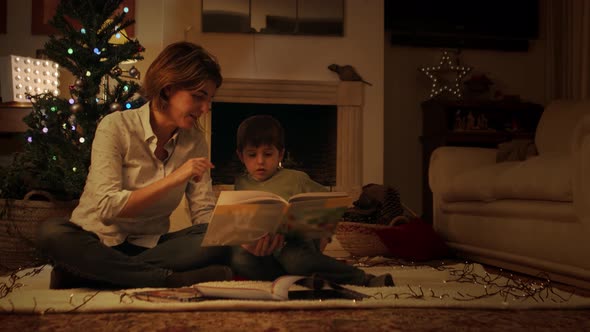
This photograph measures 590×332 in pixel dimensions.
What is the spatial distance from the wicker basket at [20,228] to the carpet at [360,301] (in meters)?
0.49

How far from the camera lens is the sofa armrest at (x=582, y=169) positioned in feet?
5.99

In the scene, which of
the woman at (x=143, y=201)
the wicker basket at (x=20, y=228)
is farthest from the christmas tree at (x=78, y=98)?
the woman at (x=143, y=201)

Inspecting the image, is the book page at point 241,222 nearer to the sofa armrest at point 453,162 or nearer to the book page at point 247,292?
the book page at point 247,292

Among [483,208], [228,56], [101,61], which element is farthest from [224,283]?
[228,56]

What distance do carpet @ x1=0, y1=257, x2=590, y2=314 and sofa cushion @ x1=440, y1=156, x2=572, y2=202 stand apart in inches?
12.1

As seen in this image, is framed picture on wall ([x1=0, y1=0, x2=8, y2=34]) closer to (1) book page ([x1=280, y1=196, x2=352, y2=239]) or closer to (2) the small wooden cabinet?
(2) the small wooden cabinet

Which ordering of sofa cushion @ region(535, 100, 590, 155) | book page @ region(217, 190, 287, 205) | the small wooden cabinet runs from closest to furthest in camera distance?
book page @ region(217, 190, 287, 205) → sofa cushion @ region(535, 100, 590, 155) → the small wooden cabinet

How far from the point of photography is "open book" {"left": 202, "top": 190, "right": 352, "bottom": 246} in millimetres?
1384

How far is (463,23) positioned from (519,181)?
2.75m

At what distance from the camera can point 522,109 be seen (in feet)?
15.0

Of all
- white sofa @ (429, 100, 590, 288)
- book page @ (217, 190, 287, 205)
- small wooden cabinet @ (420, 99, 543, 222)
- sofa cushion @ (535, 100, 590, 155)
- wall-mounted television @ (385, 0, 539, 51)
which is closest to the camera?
book page @ (217, 190, 287, 205)

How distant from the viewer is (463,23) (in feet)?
15.3

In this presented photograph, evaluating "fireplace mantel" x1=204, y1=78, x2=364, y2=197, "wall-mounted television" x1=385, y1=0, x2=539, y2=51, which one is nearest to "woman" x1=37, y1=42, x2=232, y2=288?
"fireplace mantel" x1=204, y1=78, x2=364, y2=197

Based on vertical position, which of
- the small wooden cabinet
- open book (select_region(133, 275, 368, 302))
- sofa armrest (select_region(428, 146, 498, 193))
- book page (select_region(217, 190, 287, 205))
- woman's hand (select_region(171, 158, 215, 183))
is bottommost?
open book (select_region(133, 275, 368, 302))
